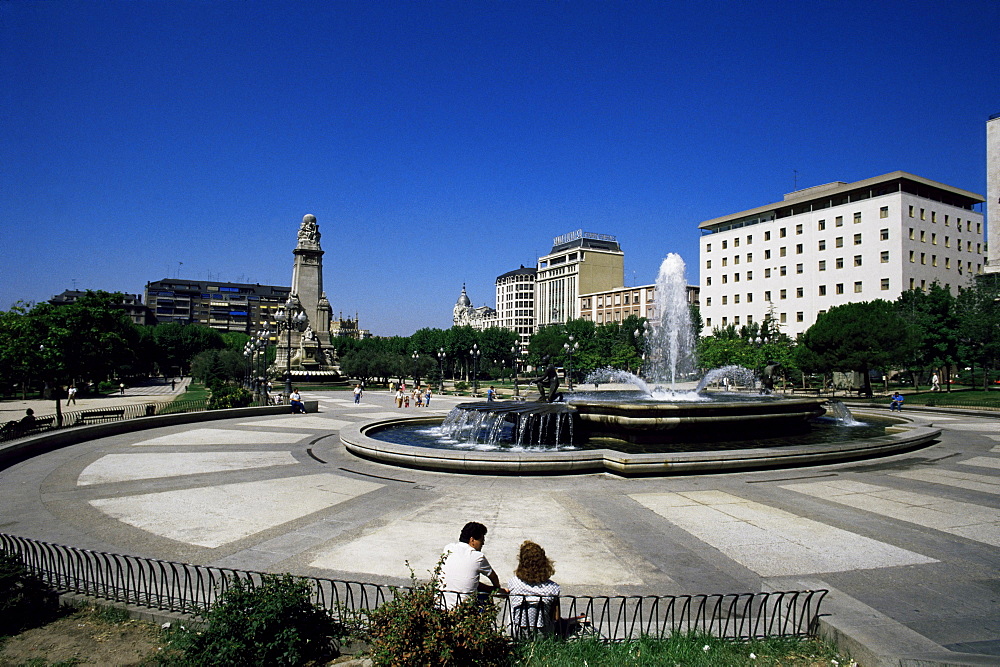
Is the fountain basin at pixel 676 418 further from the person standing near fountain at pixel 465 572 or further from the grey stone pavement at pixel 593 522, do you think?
the person standing near fountain at pixel 465 572

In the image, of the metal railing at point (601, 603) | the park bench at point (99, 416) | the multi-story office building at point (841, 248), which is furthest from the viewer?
the multi-story office building at point (841, 248)

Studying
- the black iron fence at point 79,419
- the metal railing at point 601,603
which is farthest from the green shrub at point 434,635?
the black iron fence at point 79,419

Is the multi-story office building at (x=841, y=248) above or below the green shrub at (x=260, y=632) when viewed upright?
above

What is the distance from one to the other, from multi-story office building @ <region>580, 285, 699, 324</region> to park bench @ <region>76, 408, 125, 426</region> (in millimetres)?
92034

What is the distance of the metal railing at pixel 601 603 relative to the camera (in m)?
5.12

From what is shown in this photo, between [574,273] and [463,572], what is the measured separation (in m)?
141

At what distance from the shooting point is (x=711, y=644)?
4902 mm

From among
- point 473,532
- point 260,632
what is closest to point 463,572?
point 473,532

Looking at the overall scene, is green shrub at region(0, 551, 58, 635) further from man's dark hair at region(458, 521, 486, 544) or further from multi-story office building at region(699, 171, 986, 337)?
multi-story office building at region(699, 171, 986, 337)

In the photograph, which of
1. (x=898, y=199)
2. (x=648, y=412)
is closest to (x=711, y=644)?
(x=648, y=412)

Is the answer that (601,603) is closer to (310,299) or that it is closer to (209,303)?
(310,299)

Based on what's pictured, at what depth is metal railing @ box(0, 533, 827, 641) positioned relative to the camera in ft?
16.8

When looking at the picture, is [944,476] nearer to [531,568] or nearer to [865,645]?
[865,645]

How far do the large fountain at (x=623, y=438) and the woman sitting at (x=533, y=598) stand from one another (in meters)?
7.51
